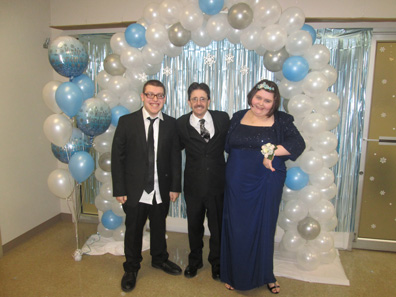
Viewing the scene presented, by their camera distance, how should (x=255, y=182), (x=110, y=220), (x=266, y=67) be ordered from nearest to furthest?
(x=255, y=182)
(x=266, y=67)
(x=110, y=220)

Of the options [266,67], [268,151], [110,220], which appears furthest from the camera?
[110,220]

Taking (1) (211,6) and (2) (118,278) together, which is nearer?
(1) (211,6)

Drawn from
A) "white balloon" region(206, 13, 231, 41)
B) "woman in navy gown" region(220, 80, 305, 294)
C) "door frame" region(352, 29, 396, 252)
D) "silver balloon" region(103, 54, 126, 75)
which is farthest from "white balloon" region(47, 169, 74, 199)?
"door frame" region(352, 29, 396, 252)

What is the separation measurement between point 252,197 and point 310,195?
67 cm

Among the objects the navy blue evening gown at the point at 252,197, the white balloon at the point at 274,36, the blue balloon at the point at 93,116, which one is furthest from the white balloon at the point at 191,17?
the blue balloon at the point at 93,116

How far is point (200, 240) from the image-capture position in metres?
2.45

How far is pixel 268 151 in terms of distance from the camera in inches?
76.0

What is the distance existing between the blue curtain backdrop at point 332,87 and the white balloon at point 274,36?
1.96 ft

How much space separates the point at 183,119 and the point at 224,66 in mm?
1004

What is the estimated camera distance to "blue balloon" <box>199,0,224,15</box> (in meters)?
2.26

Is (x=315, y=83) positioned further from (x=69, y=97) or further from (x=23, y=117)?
(x=23, y=117)

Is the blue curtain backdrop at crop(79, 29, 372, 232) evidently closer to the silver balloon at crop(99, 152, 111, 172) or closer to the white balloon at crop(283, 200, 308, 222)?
the white balloon at crop(283, 200, 308, 222)

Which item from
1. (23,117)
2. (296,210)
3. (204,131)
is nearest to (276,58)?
(204,131)

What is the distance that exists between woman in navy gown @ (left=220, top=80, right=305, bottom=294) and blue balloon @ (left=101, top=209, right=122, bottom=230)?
4.17 feet
